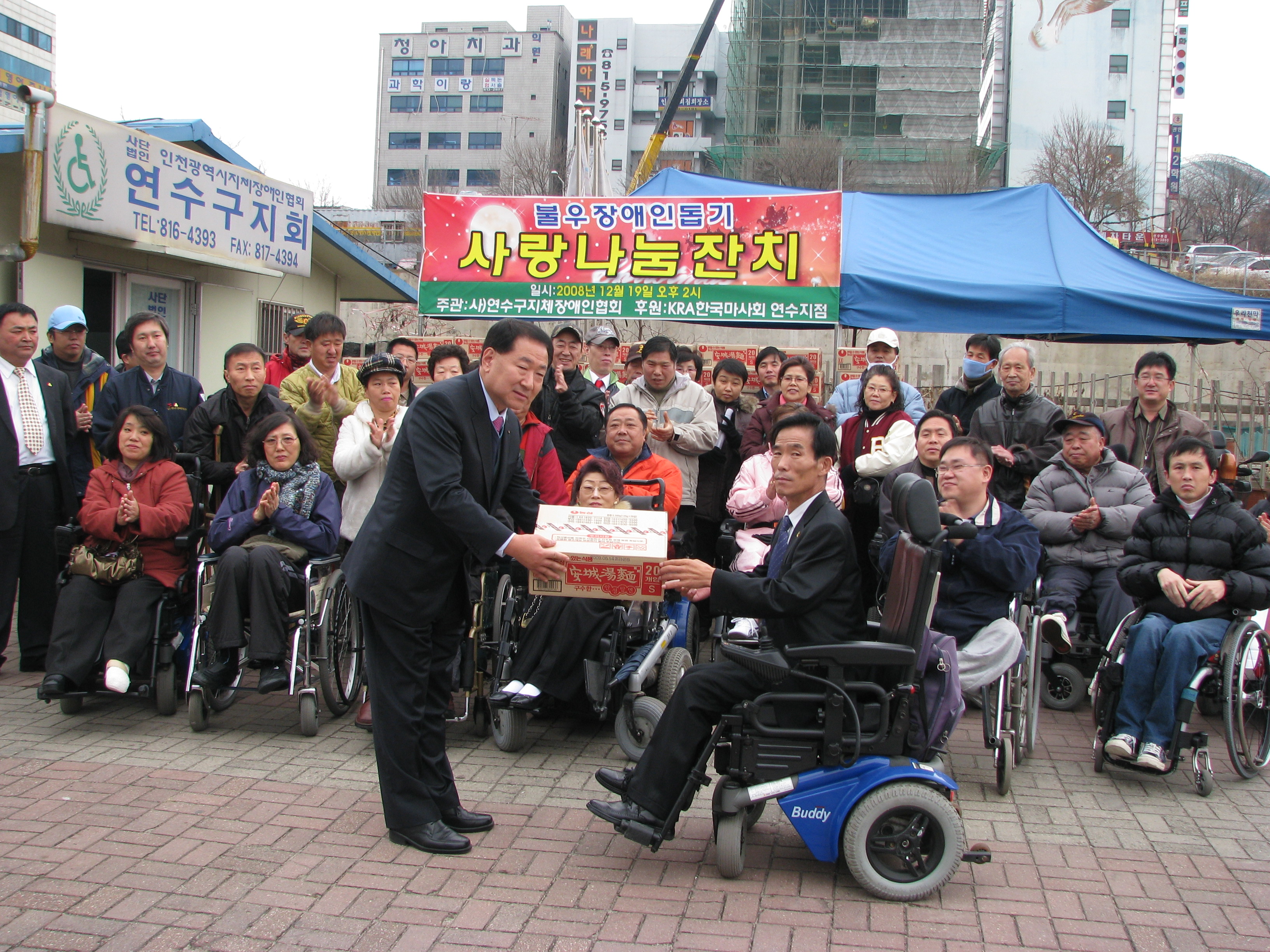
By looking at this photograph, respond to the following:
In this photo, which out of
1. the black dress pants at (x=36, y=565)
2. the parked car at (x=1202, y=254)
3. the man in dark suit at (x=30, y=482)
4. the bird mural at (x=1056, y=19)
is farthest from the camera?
the bird mural at (x=1056, y=19)

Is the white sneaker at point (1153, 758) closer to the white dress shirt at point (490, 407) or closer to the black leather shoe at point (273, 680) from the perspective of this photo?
the white dress shirt at point (490, 407)

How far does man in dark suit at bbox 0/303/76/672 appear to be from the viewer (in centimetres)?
577

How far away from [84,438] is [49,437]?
0.34 meters

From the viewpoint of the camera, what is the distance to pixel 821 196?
27.8ft

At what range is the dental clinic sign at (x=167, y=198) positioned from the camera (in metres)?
7.64

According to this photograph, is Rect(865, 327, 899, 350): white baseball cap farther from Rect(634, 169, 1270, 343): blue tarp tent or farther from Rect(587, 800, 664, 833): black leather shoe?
Rect(587, 800, 664, 833): black leather shoe

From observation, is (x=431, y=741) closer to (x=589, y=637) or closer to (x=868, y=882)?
(x=589, y=637)

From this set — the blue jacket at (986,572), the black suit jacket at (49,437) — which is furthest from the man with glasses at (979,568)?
the black suit jacket at (49,437)

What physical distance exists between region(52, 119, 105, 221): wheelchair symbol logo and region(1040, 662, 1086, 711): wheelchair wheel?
25.1 ft

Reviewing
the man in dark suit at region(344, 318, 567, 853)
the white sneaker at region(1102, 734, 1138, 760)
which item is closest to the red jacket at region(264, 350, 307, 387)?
the man in dark suit at region(344, 318, 567, 853)

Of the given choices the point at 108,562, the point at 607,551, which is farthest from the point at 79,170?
the point at 607,551

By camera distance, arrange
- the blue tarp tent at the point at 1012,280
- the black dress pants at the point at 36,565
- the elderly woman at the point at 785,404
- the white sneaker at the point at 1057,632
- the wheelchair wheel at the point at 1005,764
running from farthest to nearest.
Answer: the blue tarp tent at the point at 1012,280, the elderly woman at the point at 785,404, the black dress pants at the point at 36,565, the white sneaker at the point at 1057,632, the wheelchair wheel at the point at 1005,764

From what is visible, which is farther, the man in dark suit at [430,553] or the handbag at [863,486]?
the handbag at [863,486]

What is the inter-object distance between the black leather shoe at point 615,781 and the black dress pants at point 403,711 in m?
0.63
